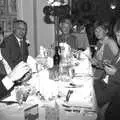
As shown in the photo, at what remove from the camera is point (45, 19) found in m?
5.93

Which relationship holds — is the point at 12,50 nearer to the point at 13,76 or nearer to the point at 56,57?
the point at 56,57

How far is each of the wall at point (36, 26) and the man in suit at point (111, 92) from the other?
3.53 m

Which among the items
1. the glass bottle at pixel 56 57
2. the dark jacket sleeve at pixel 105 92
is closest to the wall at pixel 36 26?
the glass bottle at pixel 56 57

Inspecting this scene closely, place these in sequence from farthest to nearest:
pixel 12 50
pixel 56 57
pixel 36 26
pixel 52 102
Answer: pixel 36 26
pixel 12 50
pixel 56 57
pixel 52 102

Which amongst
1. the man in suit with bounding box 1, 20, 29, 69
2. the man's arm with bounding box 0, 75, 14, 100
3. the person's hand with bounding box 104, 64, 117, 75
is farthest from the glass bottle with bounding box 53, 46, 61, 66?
the man's arm with bounding box 0, 75, 14, 100

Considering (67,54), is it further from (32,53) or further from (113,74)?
(32,53)

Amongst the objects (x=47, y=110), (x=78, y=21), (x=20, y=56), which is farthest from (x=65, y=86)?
(x=78, y=21)

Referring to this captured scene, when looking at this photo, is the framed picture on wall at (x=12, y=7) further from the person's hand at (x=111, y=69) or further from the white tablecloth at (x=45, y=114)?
the white tablecloth at (x=45, y=114)

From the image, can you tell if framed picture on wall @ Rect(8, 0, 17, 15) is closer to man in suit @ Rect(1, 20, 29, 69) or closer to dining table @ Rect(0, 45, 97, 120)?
man in suit @ Rect(1, 20, 29, 69)

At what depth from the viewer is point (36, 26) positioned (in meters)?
5.87

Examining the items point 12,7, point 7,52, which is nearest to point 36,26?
point 12,7

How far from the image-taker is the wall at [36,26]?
18.2ft

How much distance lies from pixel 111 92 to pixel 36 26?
3.98m

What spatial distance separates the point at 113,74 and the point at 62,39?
2407 mm
